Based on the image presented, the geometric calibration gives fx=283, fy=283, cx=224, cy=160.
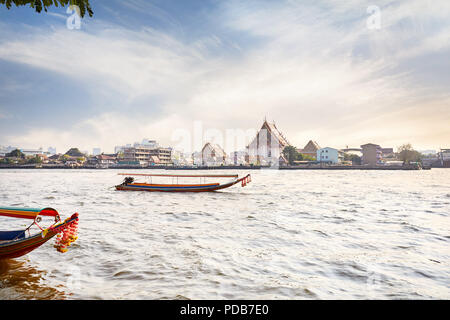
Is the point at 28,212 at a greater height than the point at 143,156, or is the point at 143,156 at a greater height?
the point at 143,156

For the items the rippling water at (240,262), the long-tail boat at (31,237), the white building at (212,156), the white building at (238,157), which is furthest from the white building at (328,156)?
the long-tail boat at (31,237)

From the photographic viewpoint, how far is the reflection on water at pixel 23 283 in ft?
16.5

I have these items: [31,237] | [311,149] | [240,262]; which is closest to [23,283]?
[31,237]

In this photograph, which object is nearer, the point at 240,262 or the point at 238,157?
the point at 240,262

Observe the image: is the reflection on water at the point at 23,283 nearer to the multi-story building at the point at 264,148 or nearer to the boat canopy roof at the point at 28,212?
the boat canopy roof at the point at 28,212

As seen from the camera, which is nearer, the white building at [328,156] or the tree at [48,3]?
the tree at [48,3]

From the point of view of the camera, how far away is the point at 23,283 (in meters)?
5.57

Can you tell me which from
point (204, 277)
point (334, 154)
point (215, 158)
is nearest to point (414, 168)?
point (334, 154)

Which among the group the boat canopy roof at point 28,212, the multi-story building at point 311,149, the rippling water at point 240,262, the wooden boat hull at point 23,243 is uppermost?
the multi-story building at point 311,149

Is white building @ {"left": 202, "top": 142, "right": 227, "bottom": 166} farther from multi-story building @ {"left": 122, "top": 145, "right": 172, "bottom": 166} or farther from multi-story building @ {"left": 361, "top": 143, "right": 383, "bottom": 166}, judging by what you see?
multi-story building @ {"left": 361, "top": 143, "right": 383, "bottom": 166}

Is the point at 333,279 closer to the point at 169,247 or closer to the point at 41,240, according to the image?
the point at 169,247

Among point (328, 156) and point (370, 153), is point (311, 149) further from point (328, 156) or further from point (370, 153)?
point (370, 153)

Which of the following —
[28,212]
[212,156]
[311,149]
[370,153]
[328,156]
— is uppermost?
[311,149]

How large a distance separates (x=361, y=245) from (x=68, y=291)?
7.52 m
